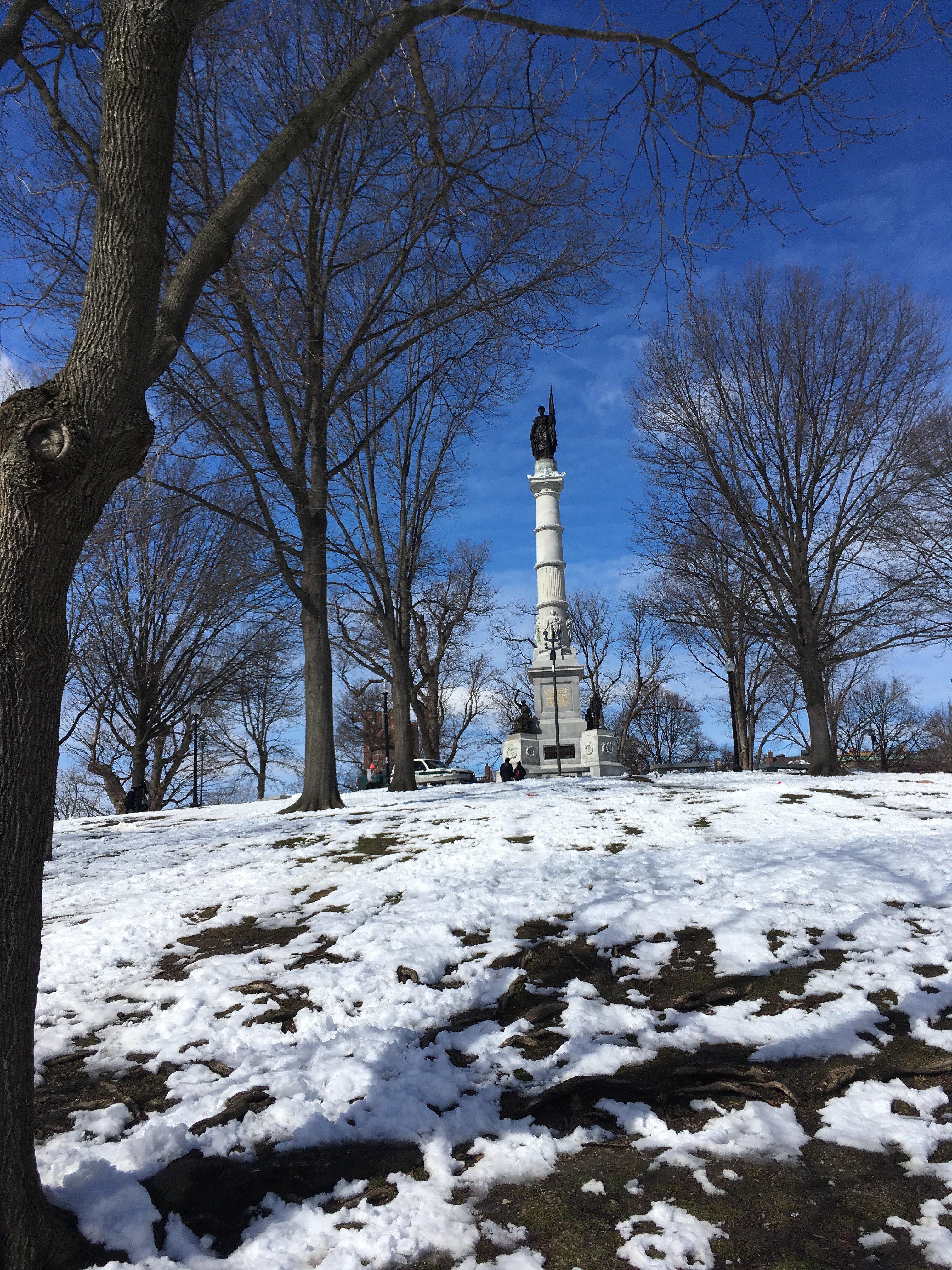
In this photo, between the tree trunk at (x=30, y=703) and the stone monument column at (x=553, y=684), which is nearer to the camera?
the tree trunk at (x=30, y=703)

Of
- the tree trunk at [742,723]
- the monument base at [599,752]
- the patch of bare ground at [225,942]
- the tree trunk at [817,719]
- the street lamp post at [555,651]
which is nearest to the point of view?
the patch of bare ground at [225,942]

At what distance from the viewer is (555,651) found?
26359 mm

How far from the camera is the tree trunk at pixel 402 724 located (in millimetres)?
16750

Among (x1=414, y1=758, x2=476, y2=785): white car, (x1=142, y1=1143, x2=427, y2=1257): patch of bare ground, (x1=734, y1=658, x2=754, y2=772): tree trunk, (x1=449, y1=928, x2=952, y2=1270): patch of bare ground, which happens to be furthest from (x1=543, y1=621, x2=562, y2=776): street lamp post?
(x1=142, y1=1143, x2=427, y2=1257): patch of bare ground

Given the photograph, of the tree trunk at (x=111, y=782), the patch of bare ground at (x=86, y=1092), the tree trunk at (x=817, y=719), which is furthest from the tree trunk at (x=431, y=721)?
Answer: the patch of bare ground at (x=86, y=1092)

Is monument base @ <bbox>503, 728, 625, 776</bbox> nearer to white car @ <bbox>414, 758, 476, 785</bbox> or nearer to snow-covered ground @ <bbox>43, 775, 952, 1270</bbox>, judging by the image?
white car @ <bbox>414, 758, 476, 785</bbox>

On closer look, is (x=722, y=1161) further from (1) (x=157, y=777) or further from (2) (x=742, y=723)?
(2) (x=742, y=723)

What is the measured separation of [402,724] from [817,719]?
30.8 feet

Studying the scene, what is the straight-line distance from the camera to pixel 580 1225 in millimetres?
2510

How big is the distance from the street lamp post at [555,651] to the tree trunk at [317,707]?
1201 centimetres

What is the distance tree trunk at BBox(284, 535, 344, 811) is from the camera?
39.8 ft

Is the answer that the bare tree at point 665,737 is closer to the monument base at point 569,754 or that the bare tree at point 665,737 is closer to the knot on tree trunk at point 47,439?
the monument base at point 569,754

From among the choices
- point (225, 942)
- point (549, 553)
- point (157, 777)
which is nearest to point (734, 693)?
point (549, 553)

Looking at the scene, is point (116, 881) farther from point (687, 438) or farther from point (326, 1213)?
point (687, 438)
